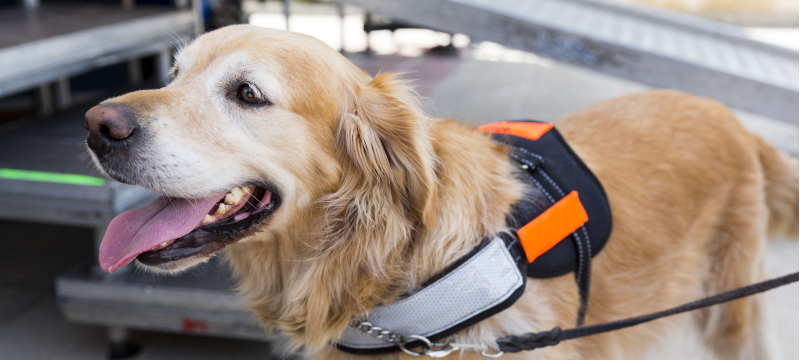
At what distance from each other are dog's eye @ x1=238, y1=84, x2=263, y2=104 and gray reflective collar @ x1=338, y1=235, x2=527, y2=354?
0.67m

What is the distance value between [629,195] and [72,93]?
4.67m

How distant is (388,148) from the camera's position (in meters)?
1.78

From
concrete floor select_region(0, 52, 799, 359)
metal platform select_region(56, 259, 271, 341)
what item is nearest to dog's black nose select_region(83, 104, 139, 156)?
concrete floor select_region(0, 52, 799, 359)

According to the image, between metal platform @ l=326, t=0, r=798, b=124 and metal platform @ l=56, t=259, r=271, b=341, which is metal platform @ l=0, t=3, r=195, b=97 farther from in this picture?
metal platform @ l=326, t=0, r=798, b=124

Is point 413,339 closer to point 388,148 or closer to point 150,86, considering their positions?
point 388,148

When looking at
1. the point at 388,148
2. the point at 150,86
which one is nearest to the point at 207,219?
the point at 388,148

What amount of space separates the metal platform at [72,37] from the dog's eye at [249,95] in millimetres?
680

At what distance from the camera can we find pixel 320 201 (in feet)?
5.77

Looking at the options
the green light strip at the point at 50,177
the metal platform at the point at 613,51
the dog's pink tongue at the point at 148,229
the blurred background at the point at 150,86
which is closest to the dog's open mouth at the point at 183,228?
the dog's pink tongue at the point at 148,229

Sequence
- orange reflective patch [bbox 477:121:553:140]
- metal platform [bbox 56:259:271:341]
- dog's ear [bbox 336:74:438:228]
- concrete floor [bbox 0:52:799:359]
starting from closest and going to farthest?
dog's ear [bbox 336:74:438:228] < orange reflective patch [bbox 477:121:553:140] < metal platform [bbox 56:259:271:341] < concrete floor [bbox 0:52:799:359]

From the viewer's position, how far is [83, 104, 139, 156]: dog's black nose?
1488 mm

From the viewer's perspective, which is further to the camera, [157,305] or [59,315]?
[59,315]

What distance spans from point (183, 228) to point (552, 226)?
106cm

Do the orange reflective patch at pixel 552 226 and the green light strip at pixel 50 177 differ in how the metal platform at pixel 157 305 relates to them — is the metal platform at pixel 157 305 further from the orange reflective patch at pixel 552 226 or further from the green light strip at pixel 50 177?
the orange reflective patch at pixel 552 226
